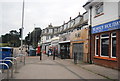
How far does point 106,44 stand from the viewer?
13.6m

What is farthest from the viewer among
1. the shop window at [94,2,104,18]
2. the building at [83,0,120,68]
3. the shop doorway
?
the shop doorway

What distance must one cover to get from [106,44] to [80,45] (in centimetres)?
721

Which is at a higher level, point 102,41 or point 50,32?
point 50,32

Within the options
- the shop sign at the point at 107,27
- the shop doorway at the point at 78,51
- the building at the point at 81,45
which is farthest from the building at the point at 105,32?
the shop doorway at the point at 78,51

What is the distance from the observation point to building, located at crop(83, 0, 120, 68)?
12.1 metres

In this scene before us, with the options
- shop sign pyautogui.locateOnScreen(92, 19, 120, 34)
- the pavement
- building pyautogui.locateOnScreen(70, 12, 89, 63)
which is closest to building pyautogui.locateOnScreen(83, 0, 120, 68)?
shop sign pyautogui.locateOnScreen(92, 19, 120, 34)

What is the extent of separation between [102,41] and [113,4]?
11.0 feet

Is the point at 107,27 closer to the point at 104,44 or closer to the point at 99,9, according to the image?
the point at 104,44

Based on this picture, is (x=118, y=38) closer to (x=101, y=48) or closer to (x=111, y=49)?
(x=111, y=49)

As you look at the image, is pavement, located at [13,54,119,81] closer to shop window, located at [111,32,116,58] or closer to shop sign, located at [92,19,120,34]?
shop window, located at [111,32,116,58]

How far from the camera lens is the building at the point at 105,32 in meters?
12.1

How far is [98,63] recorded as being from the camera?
580 inches

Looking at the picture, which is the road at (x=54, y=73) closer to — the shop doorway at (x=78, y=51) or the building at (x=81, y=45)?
the building at (x=81, y=45)

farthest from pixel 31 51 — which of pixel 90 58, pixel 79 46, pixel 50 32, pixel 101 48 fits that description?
pixel 50 32
